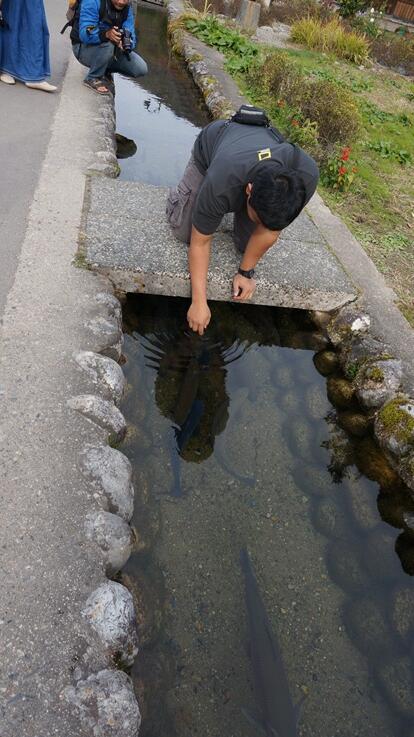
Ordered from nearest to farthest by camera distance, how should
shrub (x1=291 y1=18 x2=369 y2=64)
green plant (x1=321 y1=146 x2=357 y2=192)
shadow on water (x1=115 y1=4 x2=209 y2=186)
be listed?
green plant (x1=321 y1=146 x2=357 y2=192) < shadow on water (x1=115 y1=4 x2=209 y2=186) < shrub (x1=291 y1=18 x2=369 y2=64)

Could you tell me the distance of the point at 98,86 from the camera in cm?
634

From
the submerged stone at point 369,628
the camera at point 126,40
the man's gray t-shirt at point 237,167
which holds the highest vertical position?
the man's gray t-shirt at point 237,167

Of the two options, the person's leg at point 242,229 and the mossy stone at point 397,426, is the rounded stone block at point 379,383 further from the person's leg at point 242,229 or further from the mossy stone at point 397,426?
the person's leg at point 242,229

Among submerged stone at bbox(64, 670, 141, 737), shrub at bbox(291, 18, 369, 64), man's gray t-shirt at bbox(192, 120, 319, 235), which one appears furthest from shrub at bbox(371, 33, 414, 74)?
submerged stone at bbox(64, 670, 141, 737)

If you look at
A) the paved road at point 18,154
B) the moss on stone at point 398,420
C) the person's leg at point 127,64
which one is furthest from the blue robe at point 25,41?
the moss on stone at point 398,420

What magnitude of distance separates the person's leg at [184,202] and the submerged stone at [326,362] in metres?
1.34

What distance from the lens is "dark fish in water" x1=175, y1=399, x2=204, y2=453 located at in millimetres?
3074

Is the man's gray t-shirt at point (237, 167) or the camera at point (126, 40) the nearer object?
the man's gray t-shirt at point (237, 167)

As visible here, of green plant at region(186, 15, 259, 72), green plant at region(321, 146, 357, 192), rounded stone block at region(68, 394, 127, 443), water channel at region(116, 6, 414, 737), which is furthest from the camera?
green plant at region(186, 15, 259, 72)

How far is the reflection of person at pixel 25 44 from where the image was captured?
17.3 ft

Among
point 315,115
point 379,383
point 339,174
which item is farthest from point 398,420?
point 315,115

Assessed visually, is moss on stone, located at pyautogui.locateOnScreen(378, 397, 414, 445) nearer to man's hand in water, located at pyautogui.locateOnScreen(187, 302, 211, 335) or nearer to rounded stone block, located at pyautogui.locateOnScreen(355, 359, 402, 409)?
rounded stone block, located at pyautogui.locateOnScreen(355, 359, 402, 409)

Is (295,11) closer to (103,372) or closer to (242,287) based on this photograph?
(242,287)

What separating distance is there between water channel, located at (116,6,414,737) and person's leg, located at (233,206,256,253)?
567 mm
